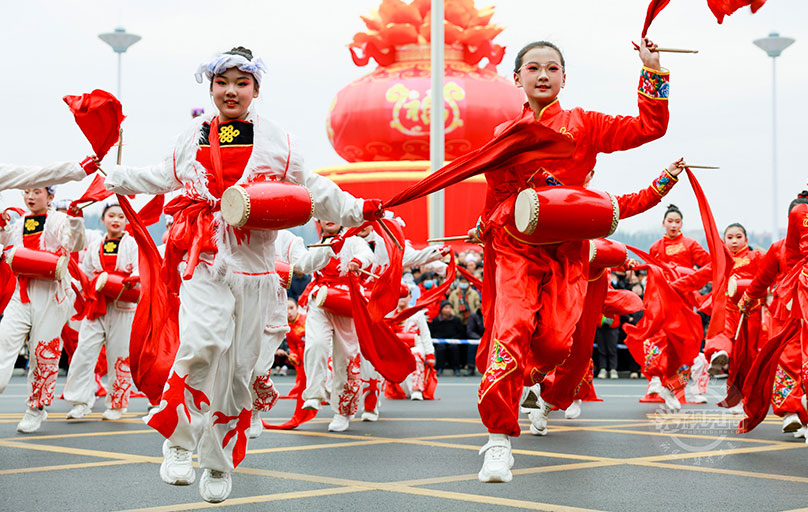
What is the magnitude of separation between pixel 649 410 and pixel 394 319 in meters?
3.55

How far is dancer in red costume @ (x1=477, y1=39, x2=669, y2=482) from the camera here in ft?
18.1

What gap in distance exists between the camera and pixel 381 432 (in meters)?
8.93

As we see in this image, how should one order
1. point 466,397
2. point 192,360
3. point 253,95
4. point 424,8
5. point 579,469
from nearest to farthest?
point 192,360 < point 253,95 < point 579,469 < point 466,397 < point 424,8

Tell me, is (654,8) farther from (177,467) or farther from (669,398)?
(669,398)

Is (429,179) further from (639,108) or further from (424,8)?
(424,8)

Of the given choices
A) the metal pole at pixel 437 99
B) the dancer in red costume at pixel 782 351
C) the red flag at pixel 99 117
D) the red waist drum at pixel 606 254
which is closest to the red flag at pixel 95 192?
the red flag at pixel 99 117

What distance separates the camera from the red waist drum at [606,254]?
24.8 ft

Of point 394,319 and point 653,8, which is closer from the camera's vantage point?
point 653,8

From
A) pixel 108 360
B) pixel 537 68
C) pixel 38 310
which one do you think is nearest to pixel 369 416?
pixel 108 360

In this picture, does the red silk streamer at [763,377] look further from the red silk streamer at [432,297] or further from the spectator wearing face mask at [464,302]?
the spectator wearing face mask at [464,302]

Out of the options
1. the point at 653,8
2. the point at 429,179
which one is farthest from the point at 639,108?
the point at 429,179

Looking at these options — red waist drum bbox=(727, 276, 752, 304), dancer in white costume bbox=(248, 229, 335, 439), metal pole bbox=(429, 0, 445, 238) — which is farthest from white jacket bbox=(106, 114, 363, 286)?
metal pole bbox=(429, 0, 445, 238)

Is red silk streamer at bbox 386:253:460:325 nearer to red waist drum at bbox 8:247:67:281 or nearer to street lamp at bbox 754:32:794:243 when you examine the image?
red waist drum at bbox 8:247:67:281

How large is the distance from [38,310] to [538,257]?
4757mm
